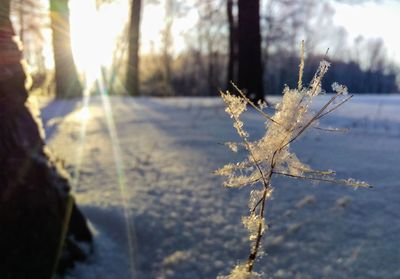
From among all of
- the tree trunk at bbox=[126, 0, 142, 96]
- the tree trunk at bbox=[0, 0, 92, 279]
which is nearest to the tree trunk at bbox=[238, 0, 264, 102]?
the tree trunk at bbox=[0, 0, 92, 279]

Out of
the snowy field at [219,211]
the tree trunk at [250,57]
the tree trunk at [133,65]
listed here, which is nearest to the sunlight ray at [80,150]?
the snowy field at [219,211]

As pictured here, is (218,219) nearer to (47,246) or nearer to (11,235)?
(47,246)

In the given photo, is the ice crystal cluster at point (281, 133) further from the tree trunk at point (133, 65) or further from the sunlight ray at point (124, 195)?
the tree trunk at point (133, 65)

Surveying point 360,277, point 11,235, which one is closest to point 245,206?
point 360,277

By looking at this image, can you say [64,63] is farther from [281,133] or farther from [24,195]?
[281,133]

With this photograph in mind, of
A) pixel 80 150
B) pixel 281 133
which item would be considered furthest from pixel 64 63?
pixel 281 133
